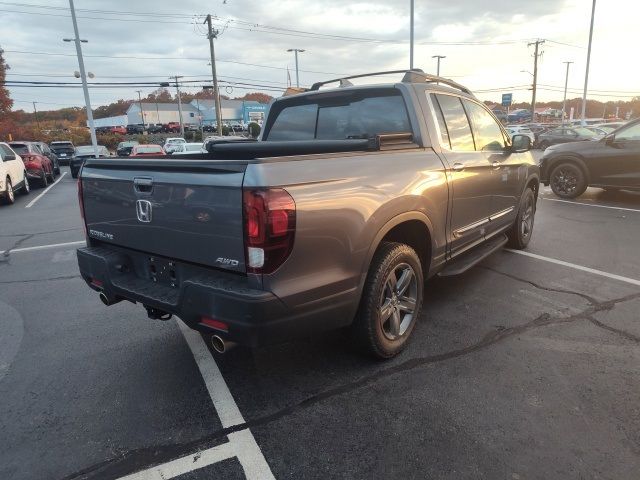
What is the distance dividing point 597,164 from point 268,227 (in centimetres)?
982

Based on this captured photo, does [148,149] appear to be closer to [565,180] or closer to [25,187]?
[25,187]

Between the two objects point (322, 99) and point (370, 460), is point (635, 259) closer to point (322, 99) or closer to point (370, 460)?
point (322, 99)

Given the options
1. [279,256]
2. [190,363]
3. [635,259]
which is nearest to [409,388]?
[279,256]

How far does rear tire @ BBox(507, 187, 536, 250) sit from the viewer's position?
19.6 ft

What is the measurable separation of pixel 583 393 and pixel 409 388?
110cm

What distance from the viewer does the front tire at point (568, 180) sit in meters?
10.1

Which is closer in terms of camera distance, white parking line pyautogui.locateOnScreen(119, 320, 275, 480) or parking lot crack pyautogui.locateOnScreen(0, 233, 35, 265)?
white parking line pyautogui.locateOnScreen(119, 320, 275, 480)

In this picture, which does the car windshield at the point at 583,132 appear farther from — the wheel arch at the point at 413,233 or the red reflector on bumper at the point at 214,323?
the red reflector on bumper at the point at 214,323

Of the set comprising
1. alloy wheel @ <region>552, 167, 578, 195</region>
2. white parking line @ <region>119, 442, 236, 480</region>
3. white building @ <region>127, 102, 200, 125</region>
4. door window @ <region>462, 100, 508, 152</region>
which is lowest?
white parking line @ <region>119, 442, 236, 480</region>

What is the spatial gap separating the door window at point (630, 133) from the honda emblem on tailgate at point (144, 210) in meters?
9.79

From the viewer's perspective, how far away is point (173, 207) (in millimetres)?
2686

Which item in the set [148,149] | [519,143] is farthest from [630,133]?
[148,149]

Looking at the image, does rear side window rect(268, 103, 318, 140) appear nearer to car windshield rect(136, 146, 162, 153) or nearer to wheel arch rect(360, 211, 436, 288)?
wheel arch rect(360, 211, 436, 288)

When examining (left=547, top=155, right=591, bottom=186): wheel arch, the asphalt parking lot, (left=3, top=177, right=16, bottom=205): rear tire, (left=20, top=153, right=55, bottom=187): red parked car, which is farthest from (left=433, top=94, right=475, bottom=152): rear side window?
(left=20, top=153, right=55, bottom=187): red parked car
